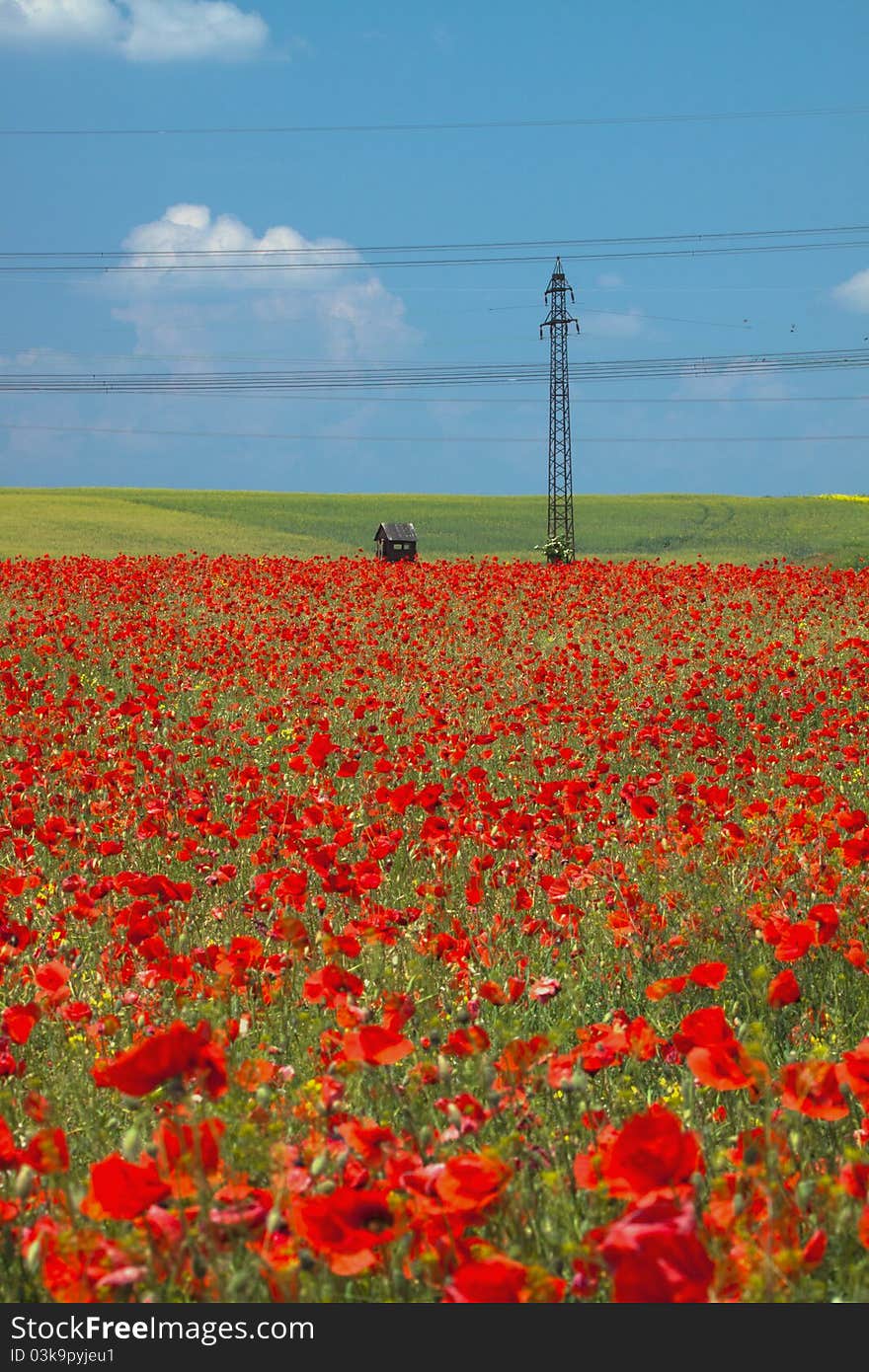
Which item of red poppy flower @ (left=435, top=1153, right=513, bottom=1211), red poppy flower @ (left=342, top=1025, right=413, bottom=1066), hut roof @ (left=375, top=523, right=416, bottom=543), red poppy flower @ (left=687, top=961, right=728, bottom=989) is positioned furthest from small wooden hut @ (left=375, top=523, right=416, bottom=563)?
red poppy flower @ (left=435, top=1153, right=513, bottom=1211)

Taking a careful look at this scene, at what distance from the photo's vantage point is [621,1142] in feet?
6.01

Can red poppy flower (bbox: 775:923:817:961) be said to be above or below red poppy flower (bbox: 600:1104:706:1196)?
below

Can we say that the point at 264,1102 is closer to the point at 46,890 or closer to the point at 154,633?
the point at 46,890

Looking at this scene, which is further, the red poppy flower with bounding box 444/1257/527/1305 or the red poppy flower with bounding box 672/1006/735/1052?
the red poppy flower with bounding box 672/1006/735/1052

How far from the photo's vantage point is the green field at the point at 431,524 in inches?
1601

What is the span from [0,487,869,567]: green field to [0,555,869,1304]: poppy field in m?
25.5

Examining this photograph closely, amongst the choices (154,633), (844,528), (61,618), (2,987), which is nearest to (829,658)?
(154,633)

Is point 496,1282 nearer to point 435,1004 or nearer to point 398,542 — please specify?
point 435,1004

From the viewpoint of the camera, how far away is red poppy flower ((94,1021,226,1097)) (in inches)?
78.5

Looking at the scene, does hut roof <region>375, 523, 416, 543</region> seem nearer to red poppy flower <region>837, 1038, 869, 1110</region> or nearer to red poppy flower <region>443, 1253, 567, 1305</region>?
red poppy flower <region>837, 1038, 869, 1110</region>

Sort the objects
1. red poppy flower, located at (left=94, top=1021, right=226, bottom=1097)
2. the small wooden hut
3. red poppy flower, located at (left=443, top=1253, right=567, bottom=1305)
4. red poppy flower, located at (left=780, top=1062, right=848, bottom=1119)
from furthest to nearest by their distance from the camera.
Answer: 1. the small wooden hut
2. red poppy flower, located at (left=780, top=1062, right=848, bottom=1119)
3. red poppy flower, located at (left=94, top=1021, right=226, bottom=1097)
4. red poppy flower, located at (left=443, top=1253, right=567, bottom=1305)

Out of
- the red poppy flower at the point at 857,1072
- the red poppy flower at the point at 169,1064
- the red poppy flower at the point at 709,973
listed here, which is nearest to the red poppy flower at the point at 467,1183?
the red poppy flower at the point at 169,1064

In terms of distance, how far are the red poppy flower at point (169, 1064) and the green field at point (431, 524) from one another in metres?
31.3
